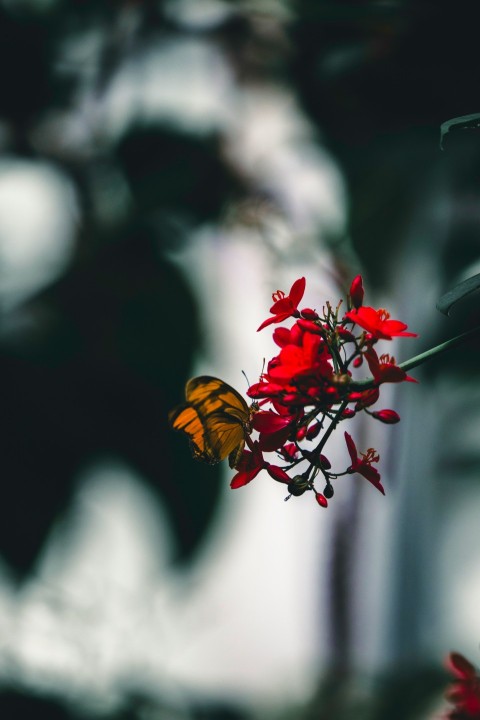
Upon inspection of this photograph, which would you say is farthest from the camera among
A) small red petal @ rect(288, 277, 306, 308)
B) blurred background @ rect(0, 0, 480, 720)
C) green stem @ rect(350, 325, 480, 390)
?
blurred background @ rect(0, 0, 480, 720)

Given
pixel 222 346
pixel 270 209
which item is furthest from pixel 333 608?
pixel 270 209

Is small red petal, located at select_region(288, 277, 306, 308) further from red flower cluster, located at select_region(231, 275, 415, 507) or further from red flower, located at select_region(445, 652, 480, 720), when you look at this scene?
red flower, located at select_region(445, 652, 480, 720)

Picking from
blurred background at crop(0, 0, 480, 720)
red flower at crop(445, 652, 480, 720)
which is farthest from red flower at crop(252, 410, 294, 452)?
blurred background at crop(0, 0, 480, 720)

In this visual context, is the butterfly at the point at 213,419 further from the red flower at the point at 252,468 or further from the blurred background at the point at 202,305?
the blurred background at the point at 202,305

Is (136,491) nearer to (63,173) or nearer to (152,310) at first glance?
(152,310)

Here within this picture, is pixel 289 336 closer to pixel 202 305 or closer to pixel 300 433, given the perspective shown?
pixel 300 433

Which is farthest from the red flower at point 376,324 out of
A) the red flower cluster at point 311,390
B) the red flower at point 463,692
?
the red flower at point 463,692
